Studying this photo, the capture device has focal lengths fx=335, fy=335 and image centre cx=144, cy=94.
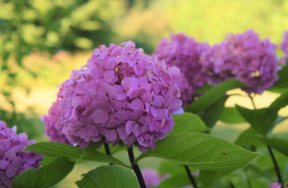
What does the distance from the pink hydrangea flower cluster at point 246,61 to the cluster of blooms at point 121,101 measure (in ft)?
1.27

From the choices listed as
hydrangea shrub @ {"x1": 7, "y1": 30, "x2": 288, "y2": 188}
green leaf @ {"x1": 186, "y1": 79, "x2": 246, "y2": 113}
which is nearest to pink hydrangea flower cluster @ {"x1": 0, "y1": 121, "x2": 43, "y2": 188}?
hydrangea shrub @ {"x1": 7, "y1": 30, "x2": 288, "y2": 188}

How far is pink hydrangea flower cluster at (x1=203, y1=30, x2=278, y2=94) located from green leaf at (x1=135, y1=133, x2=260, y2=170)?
0.41 metres

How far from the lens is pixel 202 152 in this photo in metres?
0.44

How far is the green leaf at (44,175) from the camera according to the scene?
18.5 inches

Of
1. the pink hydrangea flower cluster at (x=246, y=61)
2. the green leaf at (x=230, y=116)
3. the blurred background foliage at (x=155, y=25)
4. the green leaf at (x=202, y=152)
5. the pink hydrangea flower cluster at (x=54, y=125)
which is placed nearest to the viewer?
the green leaf at (x=202, y=152)

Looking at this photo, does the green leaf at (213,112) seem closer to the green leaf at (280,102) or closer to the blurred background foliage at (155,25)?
the green leaf at (280,102)

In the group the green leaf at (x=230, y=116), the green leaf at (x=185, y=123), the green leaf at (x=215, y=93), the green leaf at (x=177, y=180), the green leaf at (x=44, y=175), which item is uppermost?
the green leaf at (x=215, y=93)

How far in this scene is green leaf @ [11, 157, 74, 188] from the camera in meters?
0.47

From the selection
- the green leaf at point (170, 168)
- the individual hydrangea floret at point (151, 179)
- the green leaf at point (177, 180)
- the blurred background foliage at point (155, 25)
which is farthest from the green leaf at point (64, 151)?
the blurred background foliage at point (155, 25)

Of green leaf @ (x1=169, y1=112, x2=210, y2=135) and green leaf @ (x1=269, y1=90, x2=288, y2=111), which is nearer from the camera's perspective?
green leaf @ (x1=169, y1=112, x2=210, y2=135)

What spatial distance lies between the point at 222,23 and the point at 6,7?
9156mm

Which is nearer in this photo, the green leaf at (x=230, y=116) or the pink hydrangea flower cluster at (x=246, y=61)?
the pink hydrangea flower cluster at (x=246, y=61)

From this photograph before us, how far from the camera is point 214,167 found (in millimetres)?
440

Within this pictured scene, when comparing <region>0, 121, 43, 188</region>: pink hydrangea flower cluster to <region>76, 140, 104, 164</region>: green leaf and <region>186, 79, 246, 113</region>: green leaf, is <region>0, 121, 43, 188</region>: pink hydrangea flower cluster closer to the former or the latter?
<region>76, 140, 104, 164</region>: green leaf
